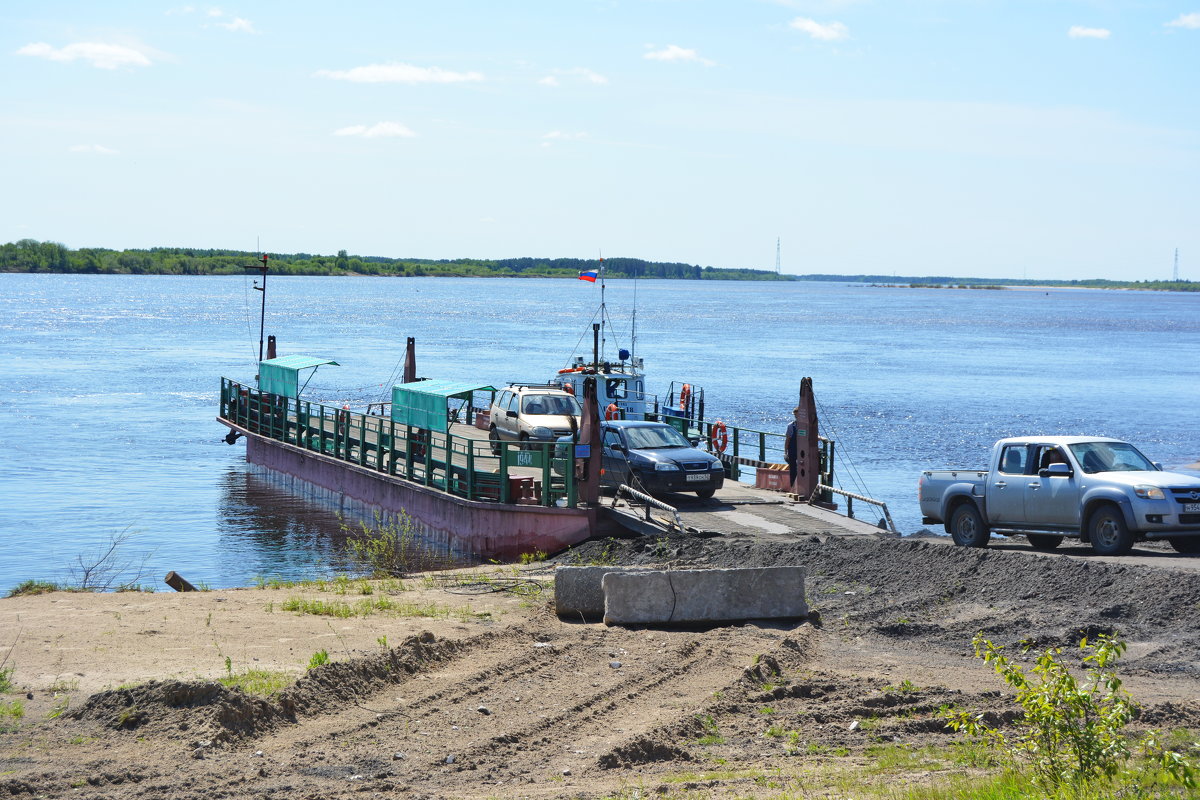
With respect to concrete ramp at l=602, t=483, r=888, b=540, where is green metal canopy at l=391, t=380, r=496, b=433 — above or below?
above

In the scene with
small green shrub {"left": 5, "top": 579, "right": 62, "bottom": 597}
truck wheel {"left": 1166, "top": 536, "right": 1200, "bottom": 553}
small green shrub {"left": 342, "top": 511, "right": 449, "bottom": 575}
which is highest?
truck wheel {"left": 1166, "top": 536, "right": 1200, "bottom": 553}

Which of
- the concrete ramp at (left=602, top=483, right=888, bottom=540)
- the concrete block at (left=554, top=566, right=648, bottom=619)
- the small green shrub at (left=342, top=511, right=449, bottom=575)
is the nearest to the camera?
the concrete block at (left=554, top=566, right=648, bottom=619)

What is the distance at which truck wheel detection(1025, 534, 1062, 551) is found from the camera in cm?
1723

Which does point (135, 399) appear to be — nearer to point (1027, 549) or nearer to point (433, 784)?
point (1027, 549)

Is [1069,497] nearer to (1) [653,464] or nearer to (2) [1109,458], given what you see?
(2) [1109,458]

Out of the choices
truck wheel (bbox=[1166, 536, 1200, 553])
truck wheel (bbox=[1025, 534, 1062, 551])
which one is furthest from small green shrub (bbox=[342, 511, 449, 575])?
truck wheel (bbox=[1166, 536, 1200, 553])

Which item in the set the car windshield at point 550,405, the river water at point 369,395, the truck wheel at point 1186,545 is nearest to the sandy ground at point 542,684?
the truck wheel at point 1186,545

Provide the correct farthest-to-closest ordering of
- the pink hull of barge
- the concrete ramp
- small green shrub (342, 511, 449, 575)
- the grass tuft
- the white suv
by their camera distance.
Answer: the white suv → small green shrub (342, 511, 449, 575) → the pink hull of barge → the concrete ramp → the grass tuft

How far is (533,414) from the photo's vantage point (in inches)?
1067

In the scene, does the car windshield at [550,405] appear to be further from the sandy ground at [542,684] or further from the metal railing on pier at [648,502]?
the sandy ground at [542,684]

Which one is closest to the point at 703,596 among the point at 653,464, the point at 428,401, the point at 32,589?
the point at 653,464

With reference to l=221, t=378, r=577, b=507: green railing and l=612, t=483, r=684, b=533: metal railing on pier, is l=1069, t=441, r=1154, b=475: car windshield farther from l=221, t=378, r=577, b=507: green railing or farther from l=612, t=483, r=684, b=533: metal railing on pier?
l=221, t=378, r=577, b=507: green railing

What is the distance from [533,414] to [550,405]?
0.48 metres

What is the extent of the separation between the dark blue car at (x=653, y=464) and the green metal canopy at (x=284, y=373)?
13.2 meters
